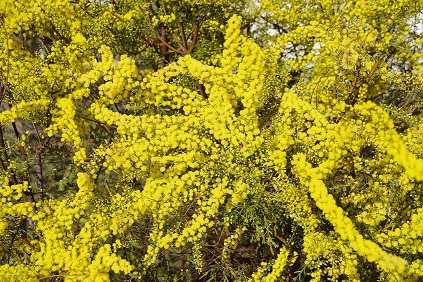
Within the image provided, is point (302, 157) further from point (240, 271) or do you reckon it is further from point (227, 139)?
point (240, 271)

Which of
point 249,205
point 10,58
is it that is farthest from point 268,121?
point 10,58

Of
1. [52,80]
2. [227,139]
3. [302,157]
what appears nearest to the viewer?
[302,157]

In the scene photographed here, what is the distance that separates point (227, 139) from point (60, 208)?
63.2 inches

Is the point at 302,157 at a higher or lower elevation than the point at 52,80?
higher

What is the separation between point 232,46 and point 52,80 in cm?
190

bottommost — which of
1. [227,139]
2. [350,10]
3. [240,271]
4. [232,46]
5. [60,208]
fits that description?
[240,271]

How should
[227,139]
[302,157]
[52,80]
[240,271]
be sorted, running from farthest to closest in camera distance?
[240,271]
[52,80]
[227,139]
[302,157]

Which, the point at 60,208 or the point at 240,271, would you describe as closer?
the point at 60,208

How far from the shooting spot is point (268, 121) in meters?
4.25

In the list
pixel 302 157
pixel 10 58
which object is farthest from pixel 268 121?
pixel 10 58

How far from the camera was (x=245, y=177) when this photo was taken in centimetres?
326

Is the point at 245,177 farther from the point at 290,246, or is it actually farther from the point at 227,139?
the point at 290,246

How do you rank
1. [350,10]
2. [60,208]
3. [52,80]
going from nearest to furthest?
1. [60,208]
2. [52,80]
3. [350,10]

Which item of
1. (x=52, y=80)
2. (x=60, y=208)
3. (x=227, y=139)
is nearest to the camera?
(x=227, y=139)
